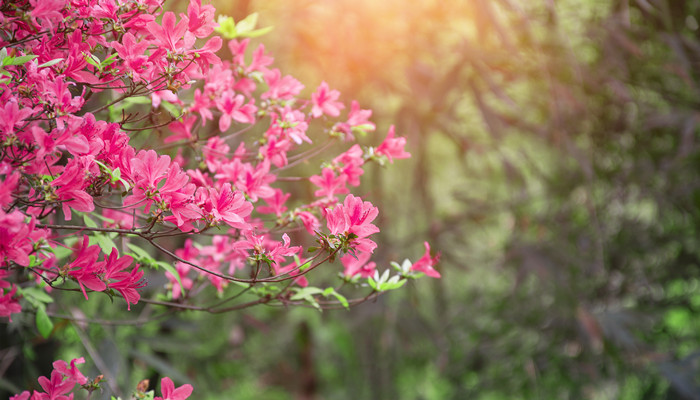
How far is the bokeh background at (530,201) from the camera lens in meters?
1.46

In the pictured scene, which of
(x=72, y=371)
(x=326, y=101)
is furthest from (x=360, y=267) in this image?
(x=72, y=371)

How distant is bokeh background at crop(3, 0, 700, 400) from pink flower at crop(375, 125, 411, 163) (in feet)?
2.08

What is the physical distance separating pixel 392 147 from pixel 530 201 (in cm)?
128

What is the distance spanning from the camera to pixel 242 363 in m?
2.23

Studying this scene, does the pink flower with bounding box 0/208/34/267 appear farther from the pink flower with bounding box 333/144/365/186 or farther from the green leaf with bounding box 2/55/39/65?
the pink flower with bounding box 333/144/365/186

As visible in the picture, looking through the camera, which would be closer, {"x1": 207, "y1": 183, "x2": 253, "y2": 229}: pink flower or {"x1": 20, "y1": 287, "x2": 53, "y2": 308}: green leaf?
{"x1": 207, "y1": 183, "x2": 253, "y2": 229}: pink flower

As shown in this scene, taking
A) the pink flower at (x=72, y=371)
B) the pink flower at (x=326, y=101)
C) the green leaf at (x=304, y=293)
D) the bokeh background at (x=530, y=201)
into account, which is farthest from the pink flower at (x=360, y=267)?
the bokeh background at (x=530, y=201)

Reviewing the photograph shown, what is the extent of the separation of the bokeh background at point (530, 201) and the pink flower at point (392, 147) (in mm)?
635

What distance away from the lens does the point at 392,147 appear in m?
0.65

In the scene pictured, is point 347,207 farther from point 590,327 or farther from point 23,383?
point 590,327

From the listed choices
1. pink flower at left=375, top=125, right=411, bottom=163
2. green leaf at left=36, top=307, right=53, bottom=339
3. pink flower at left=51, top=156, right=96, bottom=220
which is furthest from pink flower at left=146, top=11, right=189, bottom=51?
green leaf at left=36, top=307, right=53, bottom=339

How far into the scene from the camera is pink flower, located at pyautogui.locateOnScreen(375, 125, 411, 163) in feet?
2.12

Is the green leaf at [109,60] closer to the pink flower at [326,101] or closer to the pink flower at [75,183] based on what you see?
the pink flower at [75,183]

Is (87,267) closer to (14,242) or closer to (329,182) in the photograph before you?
(14,242)
